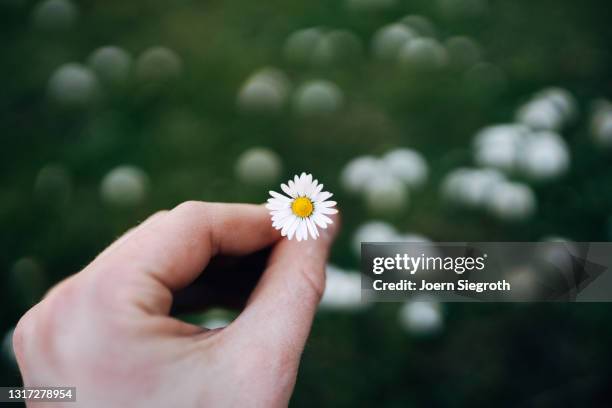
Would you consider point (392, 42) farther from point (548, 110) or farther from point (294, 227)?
point (294, 227)

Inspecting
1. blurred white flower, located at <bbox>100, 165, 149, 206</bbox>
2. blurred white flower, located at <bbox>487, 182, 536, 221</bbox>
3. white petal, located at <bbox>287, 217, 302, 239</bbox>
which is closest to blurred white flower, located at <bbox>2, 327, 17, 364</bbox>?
blurred white flower, located at <bbox>100, 165, 149, 206</bbox>

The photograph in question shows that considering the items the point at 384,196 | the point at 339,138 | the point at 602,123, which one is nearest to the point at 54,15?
the point at 339,138

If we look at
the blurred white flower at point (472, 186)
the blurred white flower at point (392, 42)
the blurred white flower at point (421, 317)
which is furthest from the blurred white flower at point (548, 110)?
the blurred white flower at point (421, 317)

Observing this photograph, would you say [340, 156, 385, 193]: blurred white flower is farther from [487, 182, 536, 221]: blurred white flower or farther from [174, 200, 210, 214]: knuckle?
[174, 200, 210, 214]: knuckle

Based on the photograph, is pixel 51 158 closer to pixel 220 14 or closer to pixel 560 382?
pixel 220 14
